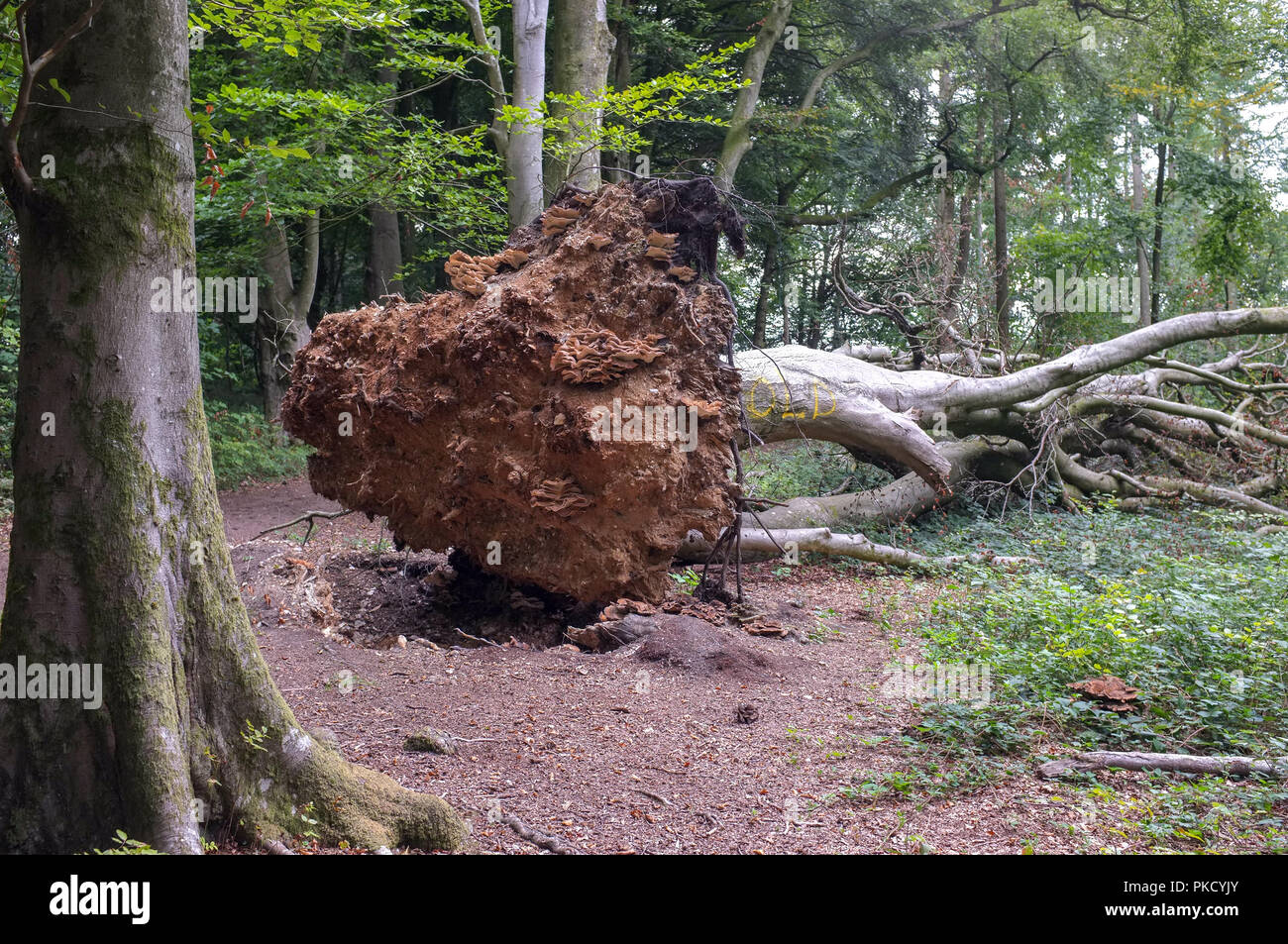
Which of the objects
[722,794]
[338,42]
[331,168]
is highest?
[338,42]

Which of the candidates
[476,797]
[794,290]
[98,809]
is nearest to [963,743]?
[476,797]

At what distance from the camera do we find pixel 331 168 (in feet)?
40.6

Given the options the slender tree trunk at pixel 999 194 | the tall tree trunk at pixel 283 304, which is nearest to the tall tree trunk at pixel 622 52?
the tall tree trunk at pixel 283 304

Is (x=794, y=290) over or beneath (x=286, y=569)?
over

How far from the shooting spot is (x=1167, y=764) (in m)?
4.00

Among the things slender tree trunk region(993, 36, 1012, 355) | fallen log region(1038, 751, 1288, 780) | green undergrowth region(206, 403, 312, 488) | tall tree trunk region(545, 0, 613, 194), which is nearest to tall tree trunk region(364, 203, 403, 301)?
green undergrowth region(206, 403, 312, 488)

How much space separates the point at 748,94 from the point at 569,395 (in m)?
13.4

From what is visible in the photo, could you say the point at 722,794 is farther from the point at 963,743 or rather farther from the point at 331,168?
the point at 331,168

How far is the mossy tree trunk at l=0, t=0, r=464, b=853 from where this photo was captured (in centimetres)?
299

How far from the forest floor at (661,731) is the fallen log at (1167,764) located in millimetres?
117

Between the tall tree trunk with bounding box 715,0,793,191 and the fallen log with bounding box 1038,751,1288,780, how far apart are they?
14.3 meters

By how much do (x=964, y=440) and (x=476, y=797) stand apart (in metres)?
9.64

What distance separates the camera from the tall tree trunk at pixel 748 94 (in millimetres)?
17234

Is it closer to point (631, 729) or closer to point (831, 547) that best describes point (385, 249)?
point (831, 547)
